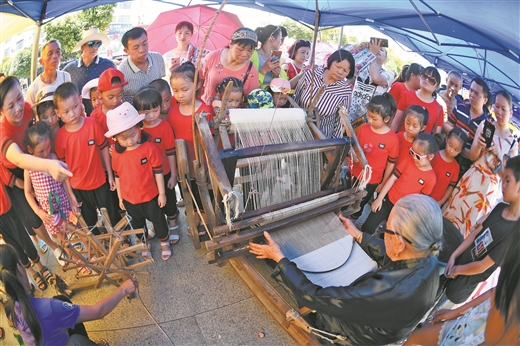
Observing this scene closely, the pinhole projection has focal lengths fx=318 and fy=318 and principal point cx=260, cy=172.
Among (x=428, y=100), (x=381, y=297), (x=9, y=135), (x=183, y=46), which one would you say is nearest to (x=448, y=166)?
(x=428, y=100)

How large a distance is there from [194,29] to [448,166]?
17.5 ft

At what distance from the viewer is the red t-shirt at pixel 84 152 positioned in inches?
103

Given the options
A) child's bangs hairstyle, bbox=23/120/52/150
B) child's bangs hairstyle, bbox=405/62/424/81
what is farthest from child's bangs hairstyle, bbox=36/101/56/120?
child's bangs hairstyle, bbox=405/62/424/81

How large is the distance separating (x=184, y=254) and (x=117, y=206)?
0.83 metres

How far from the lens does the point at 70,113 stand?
2.52m

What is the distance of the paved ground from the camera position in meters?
2.36

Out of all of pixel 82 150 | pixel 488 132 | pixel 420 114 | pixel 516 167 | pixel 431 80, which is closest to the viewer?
pixel 516 167

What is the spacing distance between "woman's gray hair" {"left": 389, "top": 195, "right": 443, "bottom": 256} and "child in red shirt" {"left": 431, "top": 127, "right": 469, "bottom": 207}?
1.95 m

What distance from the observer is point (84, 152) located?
266cm

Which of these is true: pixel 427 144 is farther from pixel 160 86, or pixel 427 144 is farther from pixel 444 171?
pixel 160 86

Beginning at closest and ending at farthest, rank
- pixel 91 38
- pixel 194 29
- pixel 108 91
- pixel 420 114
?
pixel 108 91, pixel 420 114, pixel 91 38, pixel 194 29

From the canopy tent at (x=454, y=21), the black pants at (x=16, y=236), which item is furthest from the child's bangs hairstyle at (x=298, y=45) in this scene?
the black pants at (x=16, y=236)

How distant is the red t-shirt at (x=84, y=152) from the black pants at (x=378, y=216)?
2.71m

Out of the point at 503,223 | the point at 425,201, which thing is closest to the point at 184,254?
the point at 425,201
